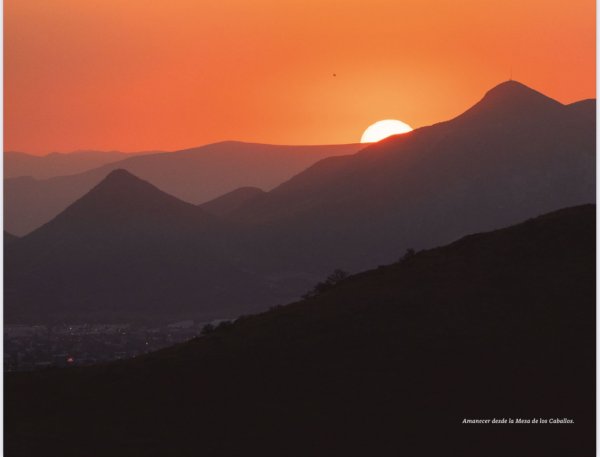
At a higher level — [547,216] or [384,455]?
[547,216]

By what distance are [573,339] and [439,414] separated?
1295cm

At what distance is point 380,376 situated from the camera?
65.4 metres

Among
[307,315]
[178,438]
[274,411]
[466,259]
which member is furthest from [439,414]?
[466,259]

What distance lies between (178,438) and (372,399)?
11126 millimetres

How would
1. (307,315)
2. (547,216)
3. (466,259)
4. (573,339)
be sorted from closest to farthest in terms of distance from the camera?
(573,339)
(307,315)
(466,259)
(547,216)

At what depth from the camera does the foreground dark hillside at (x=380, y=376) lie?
5569cm

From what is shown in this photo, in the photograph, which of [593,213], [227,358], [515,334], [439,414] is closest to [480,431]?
[439,414]

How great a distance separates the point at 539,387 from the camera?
62312 mm

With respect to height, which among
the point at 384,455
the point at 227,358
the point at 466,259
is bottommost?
the point at 384,455

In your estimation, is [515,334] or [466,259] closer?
[515,334]

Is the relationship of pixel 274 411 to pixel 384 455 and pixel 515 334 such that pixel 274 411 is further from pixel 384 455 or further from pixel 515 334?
pixel 515 334

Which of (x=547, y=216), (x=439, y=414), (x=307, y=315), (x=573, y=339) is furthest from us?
(x=547, y=216)

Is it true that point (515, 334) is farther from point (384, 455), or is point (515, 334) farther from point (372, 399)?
point (384, 455)

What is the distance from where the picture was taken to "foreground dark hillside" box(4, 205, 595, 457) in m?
55.7
